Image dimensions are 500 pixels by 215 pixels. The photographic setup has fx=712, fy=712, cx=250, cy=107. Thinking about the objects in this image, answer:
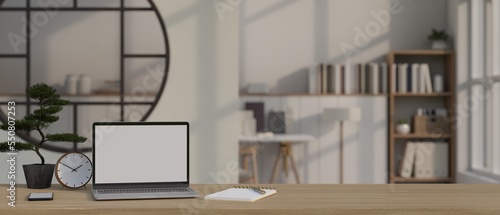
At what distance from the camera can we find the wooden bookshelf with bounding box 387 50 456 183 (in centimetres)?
758

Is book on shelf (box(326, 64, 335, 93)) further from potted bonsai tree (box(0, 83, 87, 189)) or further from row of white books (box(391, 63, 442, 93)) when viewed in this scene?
potted bonsai tree (box(0, 83, 87, 189))

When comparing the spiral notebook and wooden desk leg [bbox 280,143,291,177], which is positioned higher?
the spiral notebook

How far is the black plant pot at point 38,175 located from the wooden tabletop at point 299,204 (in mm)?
55

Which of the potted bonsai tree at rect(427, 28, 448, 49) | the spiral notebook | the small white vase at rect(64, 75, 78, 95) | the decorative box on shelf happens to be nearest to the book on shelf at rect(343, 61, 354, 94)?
the decorative box on shelf

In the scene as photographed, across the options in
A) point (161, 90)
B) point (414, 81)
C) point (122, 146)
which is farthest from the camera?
point (414, 81)

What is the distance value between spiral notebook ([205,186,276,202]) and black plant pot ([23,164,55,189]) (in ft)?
2.29

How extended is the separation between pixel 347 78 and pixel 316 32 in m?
0.67

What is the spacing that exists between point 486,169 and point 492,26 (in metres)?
1.40

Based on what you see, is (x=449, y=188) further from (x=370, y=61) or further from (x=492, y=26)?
(x=370, y=61)

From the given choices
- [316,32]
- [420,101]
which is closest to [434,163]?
[420,101]

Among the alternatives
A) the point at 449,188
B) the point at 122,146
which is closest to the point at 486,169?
the point at 449,188

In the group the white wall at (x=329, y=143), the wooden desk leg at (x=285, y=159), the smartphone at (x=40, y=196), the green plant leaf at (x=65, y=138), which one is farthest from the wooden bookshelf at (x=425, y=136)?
the smartphone at (x=40, y=196)

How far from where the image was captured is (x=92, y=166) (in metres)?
2.72

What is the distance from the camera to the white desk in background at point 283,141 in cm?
716
